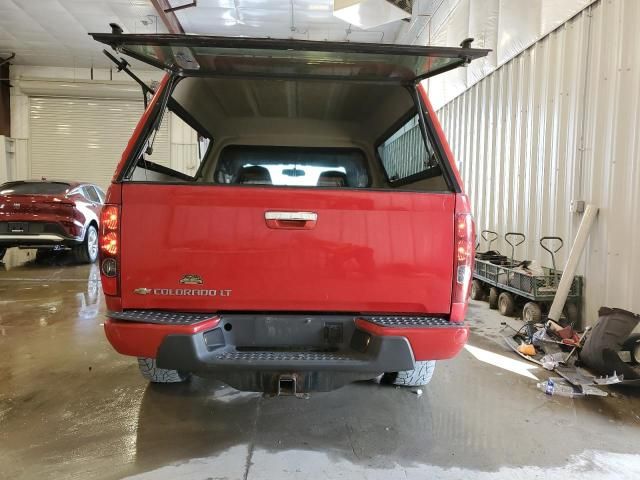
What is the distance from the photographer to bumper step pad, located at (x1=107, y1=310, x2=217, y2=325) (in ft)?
6.72

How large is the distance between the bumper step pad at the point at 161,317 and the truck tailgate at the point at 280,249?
35mm

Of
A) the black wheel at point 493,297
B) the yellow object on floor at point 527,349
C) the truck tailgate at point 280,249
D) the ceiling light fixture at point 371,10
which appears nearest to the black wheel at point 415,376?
the truck tailgate at point 280,249

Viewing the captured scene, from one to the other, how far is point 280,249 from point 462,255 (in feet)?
2.90

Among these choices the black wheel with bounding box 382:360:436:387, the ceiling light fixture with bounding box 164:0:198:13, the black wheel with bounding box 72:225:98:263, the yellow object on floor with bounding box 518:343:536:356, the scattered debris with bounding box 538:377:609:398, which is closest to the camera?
the black wheel with bounding box 382:360:436:387

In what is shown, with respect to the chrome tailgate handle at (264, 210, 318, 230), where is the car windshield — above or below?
above

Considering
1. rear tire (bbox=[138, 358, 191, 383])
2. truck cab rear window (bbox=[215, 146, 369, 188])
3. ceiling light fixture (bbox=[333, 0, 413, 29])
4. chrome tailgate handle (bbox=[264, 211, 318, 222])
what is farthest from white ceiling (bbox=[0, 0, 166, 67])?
chrome tailgate handle (bbox=[264, 211, 318, 222])

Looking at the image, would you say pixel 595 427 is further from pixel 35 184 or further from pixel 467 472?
pixel 35 184

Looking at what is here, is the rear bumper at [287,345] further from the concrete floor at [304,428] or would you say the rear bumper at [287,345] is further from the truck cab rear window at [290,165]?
the truck cab rear window at [290,165]

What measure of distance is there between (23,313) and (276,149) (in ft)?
11.7

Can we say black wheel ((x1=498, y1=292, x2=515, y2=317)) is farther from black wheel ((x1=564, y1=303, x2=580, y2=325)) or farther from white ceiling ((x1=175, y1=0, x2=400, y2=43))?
white ceiling ((x1=175, y1=0, x2=400, y2=43))

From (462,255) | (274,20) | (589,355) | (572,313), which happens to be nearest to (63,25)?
(274,20)

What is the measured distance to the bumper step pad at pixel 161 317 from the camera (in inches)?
80.7

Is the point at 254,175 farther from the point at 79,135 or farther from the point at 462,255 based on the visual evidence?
the point at 79,135

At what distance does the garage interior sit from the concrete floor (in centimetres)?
1
